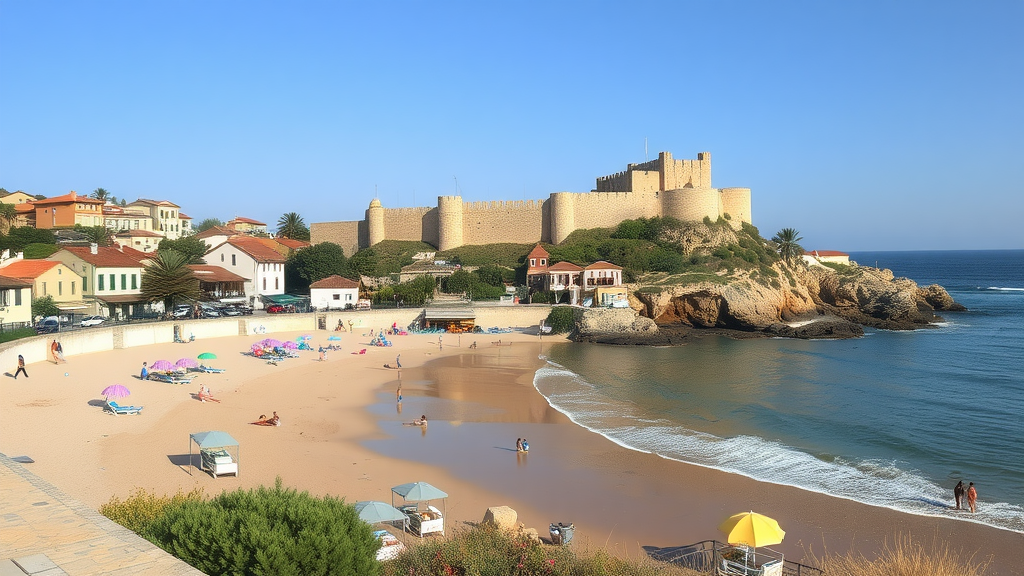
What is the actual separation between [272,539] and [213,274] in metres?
38.1

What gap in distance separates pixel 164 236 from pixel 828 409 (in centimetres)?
5213

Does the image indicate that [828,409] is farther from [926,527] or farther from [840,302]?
[840,302]

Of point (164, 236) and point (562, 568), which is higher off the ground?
→ point (164, 236)

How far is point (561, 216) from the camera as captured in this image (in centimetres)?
5291

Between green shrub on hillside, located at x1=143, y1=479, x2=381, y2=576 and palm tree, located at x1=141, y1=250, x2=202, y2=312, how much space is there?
3000 centimetres

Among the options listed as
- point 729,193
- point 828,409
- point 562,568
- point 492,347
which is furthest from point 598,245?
point 562,568

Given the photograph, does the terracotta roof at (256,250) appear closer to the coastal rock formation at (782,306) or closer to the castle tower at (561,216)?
the castle tower at (561,216)

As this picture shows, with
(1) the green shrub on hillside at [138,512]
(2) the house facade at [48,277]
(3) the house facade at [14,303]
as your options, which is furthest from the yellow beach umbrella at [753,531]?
(2) the house facade at [48,277]

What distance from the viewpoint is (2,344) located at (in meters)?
21.9

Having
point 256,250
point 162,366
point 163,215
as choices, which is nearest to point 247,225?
point 163,215

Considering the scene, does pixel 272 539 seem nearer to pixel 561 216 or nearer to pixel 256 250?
pixel 256 250

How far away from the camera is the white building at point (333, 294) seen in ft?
139

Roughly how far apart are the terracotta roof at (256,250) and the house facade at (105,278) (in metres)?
8.17

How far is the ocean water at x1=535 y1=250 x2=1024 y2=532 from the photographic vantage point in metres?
15.6
